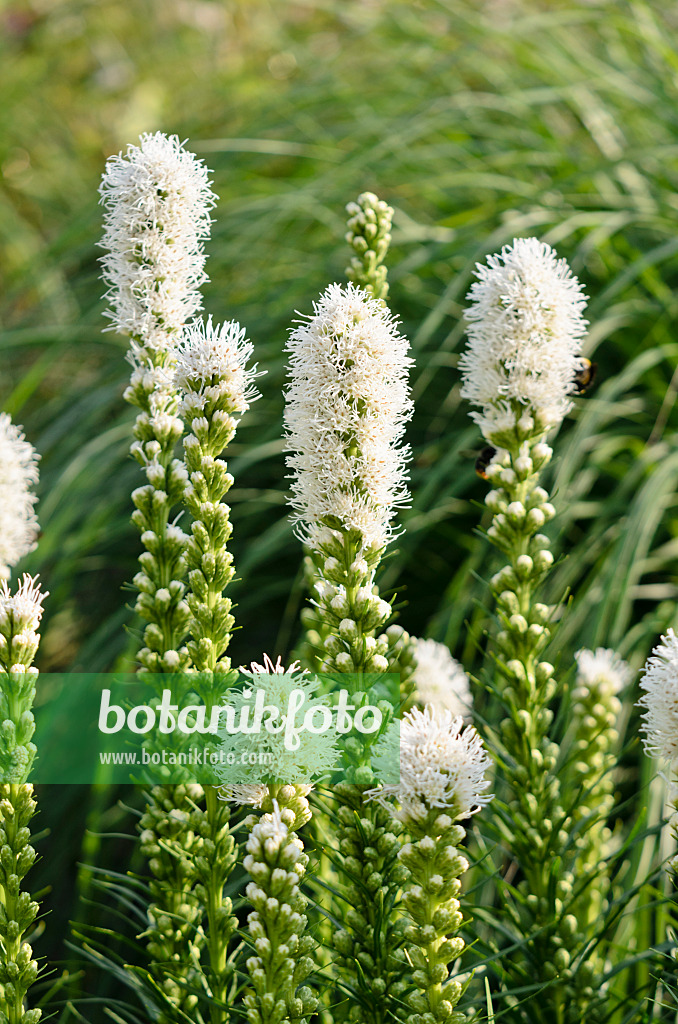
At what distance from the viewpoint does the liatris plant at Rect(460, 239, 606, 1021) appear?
3.97 ft

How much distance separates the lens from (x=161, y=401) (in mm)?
1182

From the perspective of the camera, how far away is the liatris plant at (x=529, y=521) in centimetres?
121

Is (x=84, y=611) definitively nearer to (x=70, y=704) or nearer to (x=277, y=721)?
(x=70, y=704)

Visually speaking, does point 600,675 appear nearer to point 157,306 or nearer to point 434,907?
point 434,907

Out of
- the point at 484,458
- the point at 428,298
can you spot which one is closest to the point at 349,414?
the point at 484,458

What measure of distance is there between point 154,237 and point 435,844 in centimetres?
74

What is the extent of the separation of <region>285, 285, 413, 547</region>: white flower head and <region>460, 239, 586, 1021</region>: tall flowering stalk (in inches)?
8.7

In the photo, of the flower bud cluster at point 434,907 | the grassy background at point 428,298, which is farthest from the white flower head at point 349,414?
the grassy background at point 428,298

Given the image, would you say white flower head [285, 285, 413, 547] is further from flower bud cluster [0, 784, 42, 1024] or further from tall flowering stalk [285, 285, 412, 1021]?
flower bud cluster [0, 784, 42, 1024]

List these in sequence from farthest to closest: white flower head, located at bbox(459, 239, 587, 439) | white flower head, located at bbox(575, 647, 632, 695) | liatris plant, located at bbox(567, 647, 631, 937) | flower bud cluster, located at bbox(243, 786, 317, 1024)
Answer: white flower head, located at bbox(575, 647, 632, 695), liatris plant, located at bbox(567, 647, 631, 937), white flower head, located at bbox(459, 239, 587, 439), flower bud cluster, located at bbox(243, 786, 317, 1024)

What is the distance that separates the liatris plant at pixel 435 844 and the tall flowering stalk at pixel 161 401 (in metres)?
0.28

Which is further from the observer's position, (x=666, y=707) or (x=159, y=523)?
(x=159, y=523)

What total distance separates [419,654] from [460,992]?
1.71 ft

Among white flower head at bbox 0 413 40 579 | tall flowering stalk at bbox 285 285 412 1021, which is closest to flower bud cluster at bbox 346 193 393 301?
tall flowering stalk at bbox 285 285 412 1021
